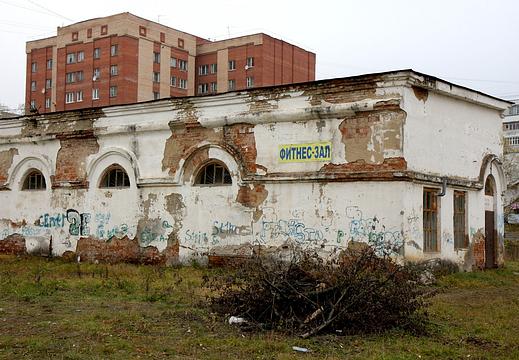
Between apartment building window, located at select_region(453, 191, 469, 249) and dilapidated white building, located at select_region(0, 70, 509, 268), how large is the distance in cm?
3

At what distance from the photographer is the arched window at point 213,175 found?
15.3m

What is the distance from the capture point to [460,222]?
589 inches

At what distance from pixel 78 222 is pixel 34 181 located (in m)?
2.58

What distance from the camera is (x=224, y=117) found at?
1500 cm

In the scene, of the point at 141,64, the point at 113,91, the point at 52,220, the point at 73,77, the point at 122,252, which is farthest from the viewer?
the point at 73,77

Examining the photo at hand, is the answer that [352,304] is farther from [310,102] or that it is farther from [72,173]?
[72,173]

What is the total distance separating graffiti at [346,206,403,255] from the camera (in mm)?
12727

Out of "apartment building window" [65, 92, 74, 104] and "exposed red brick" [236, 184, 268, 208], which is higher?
"apartment building window" [65, 92, 74, 104]

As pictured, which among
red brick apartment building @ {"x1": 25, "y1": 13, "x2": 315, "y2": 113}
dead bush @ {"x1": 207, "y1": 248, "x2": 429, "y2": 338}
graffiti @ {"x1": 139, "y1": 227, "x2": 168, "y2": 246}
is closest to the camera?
dead bush @ {"x1": 207, "y1": 248, "x2": 429, "y2": 338}

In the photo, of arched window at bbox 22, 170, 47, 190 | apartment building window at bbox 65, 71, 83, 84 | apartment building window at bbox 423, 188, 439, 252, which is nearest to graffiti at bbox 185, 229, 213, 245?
apartment building window at bbox 423, 188, 439, 252

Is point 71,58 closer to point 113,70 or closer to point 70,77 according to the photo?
point 70,77

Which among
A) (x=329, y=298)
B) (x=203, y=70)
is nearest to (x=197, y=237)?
(x=329, y=298)

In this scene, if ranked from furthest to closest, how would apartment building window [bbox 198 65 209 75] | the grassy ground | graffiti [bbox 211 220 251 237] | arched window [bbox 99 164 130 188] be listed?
apartment building window [bbox 198 65 209 75], arched window [bbox 99 164 130 188], graffiti [bbox 211 220 251 237], the grassy ground

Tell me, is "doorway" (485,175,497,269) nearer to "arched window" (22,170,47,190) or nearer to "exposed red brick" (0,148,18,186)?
"arched window" (22,170,47,190)
